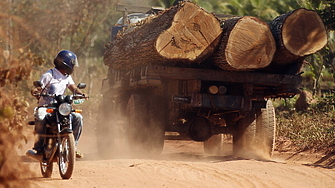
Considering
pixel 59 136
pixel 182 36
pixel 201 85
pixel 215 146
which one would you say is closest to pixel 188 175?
pixel 59 136

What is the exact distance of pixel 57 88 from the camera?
23.1ft

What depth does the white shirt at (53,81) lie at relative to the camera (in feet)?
22.7

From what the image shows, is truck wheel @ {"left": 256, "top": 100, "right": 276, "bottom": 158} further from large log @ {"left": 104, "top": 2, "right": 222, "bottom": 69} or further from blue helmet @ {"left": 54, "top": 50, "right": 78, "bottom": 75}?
blue helmet @ {"left": 54, "top": 50, "right": 78, "bottom": 75}

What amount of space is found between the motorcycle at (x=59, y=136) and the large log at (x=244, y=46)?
8.40 ft

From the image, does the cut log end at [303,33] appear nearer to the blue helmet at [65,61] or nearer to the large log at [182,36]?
the large log at [182,36]

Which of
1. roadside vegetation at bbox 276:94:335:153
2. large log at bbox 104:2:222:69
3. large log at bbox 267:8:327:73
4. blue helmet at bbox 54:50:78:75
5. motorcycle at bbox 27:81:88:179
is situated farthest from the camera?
Result: roadside vegetation at bbox 276:94:335:153

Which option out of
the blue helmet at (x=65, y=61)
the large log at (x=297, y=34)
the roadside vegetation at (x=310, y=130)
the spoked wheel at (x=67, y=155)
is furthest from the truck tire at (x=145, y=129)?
the spoked wheel at (x=67, y=155)

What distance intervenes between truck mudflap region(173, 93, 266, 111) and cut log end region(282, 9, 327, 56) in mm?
1105

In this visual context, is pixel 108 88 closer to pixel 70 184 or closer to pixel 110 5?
pixel 70 184

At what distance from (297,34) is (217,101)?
5.29 feet

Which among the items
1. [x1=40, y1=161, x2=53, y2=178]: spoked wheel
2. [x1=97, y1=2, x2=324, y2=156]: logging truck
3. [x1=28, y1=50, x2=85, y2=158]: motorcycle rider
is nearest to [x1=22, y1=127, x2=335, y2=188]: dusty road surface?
[x1=40, y1=161, x2=53, y2=178]: spoked wheel

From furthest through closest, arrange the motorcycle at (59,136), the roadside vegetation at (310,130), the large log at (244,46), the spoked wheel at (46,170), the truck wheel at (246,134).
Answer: the roadside vegetation at (310,130) < the truck wheel at (246,134) < the large log at (244,46) < the spoked wheel at (46,170) < the motorcycle at (59,136)

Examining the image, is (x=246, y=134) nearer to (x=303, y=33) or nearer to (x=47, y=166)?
(x=303, y=33)

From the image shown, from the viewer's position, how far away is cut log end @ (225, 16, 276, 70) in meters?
8.34
